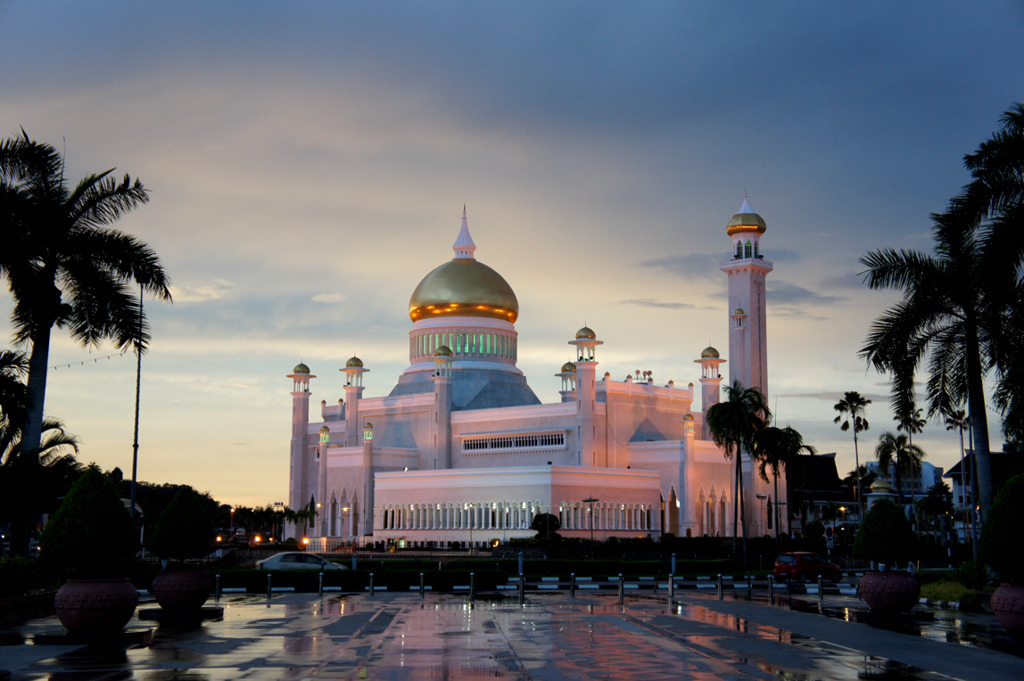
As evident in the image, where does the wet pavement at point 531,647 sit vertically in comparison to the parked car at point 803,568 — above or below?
below

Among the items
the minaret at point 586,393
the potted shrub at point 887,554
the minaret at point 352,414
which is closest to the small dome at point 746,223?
the minaret at point 586,393

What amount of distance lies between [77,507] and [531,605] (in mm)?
11769

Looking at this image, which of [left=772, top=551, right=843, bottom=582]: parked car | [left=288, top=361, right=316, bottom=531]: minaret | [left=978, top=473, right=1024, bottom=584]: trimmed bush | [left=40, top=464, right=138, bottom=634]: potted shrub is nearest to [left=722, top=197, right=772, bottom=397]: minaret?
[left=772, top=551, right=843, bottom=582]: parked car

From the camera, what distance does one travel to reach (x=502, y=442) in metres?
73.1

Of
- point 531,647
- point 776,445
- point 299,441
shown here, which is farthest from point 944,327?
point 299,441

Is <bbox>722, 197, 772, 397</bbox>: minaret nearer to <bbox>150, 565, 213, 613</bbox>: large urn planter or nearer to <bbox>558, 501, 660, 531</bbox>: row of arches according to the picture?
<bbox>558, 501, 660, 531</bbox>: row of arches

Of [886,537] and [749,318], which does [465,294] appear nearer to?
[749,318]

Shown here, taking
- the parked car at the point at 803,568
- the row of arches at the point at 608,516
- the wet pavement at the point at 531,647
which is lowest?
the wet pavement at the point at 531,647

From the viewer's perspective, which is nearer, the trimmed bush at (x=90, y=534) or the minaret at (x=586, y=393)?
the trimmed bush at (x=90, y=534)

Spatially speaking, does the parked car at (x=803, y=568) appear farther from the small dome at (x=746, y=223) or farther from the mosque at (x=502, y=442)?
the small dome at (x=746, y=223)

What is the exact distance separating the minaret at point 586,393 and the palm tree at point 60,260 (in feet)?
136

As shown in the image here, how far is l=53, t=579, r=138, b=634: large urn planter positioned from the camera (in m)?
19.6

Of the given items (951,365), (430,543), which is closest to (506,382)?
(430,543)

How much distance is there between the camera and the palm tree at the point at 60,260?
27578mm
